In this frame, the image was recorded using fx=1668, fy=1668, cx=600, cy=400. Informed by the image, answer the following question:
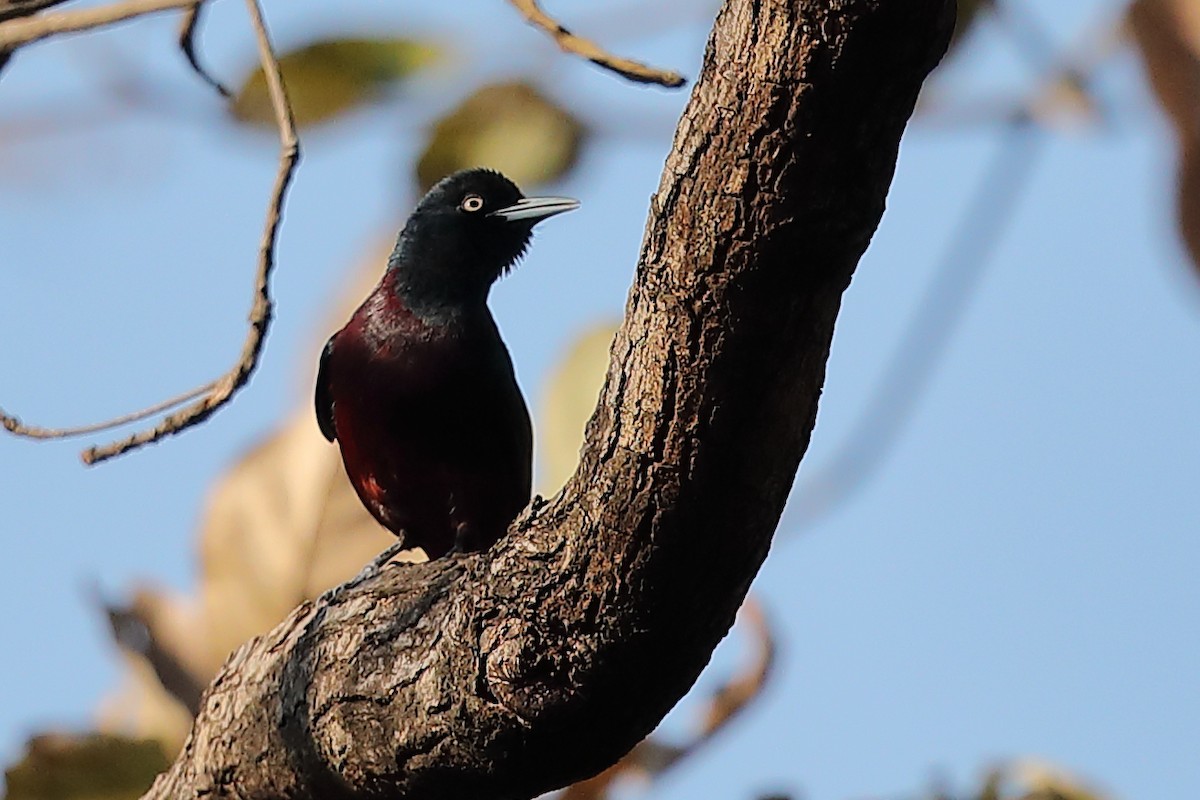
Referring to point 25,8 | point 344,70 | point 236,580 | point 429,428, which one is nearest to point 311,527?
point 236,580

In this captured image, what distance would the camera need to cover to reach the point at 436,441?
15.2 feet

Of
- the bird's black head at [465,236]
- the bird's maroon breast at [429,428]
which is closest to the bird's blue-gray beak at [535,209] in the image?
the bird's black head at [465,236]

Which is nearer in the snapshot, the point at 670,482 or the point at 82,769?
the point at 670,482

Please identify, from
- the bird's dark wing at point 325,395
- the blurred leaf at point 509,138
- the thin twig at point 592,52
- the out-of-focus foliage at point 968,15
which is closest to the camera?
the thin twig at point 592,52

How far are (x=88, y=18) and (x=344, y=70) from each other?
914 mm

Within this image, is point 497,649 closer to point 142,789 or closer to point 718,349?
point 718,349

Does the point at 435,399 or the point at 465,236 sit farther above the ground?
the point at 465,236

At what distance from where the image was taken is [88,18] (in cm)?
252

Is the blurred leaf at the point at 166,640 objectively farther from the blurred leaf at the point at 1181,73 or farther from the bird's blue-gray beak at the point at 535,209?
the blurred leaf at the point at 1181,73

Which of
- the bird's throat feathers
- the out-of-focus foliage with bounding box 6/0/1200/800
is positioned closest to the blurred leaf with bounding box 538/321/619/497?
the out-of-focus foliage with bounding box 6/0/1200/800

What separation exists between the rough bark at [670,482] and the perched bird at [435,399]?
4.42 ft

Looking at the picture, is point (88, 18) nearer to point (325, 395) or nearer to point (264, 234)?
point (264, 234)

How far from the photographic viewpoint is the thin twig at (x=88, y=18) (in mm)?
2518

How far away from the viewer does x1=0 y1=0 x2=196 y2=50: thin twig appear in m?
2.52
